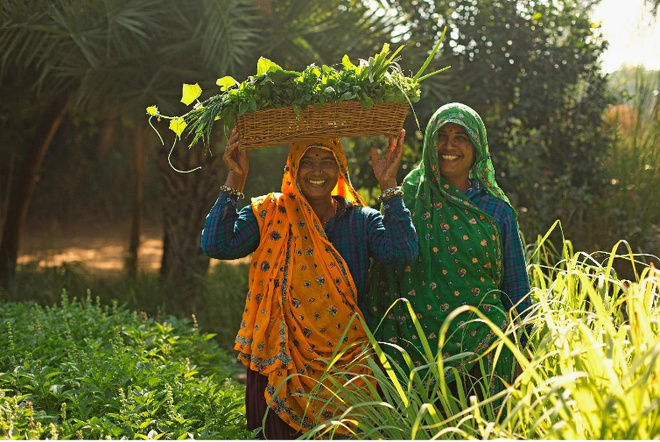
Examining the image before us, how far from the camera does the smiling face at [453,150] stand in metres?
3.22

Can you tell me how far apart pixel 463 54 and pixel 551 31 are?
83cm

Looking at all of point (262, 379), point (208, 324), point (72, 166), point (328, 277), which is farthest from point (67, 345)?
point (72, 166)

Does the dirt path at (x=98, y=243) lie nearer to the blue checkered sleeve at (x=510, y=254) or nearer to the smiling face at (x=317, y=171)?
the smiling face at (x=317, y=171)

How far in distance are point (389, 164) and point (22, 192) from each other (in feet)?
20.6

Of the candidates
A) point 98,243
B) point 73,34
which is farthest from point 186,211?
point 98,243

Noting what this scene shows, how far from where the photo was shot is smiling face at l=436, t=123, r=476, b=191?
322 centimetres

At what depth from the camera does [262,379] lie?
3.08 metres

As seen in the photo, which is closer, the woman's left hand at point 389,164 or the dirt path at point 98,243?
the woman's left hand at point 389,164

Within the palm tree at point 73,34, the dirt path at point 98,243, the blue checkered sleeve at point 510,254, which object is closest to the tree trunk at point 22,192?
the palm tree at point 73,34

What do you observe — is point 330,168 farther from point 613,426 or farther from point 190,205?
point 190,205

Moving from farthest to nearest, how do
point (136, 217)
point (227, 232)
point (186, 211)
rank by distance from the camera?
point (136, 217), point (186, 211), point (227, 232)

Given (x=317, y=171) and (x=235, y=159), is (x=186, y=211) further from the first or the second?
(x=317, y=171)

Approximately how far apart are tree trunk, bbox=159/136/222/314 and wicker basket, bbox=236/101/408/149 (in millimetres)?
3984

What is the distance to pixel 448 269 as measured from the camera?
3.15 m
